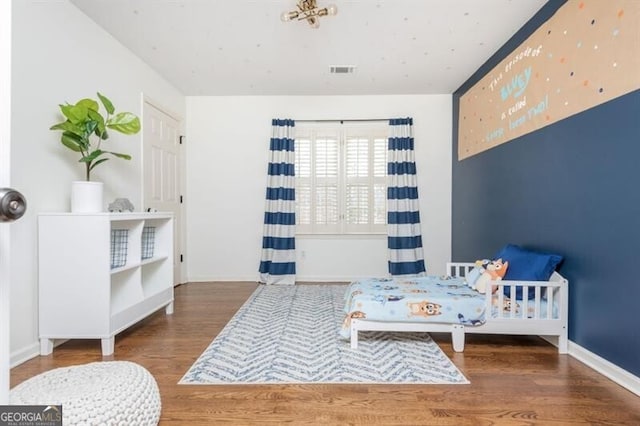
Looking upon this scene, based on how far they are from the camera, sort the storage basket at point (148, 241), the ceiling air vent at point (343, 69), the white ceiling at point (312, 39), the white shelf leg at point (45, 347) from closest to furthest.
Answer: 1. the white shelf leg at point (45, 347)
2. the white ceiling at point (312, 39)
3. the storage basket at point (148, 241)
4. the ceiling air vent at point (343, 69)


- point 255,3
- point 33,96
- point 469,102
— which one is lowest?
point 33,96

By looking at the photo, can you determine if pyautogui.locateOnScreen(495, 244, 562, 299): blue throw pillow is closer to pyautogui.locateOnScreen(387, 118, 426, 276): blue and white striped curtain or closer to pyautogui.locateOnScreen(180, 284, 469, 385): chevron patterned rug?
pyautogui.locateOnScreen(180, 284, 469, 385): chevron patterned rug

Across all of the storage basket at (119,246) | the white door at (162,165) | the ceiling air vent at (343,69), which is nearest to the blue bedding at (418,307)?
the storage basket at (119,246)

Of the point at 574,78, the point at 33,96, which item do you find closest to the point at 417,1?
the point at 574,78

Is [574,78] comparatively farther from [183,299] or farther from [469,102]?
[183,299]

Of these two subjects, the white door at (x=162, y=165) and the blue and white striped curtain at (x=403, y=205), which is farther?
the blue and white striped curtain at (x=403, y=205)

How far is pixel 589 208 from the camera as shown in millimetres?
2127

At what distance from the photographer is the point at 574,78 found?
7.35 ft

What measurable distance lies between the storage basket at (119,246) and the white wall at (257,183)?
2.10 metres

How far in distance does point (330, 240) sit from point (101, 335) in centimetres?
301

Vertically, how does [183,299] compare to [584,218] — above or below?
below

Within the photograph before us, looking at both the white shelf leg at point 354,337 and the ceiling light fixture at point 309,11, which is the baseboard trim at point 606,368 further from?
the ceiling light fixture at point 309,11

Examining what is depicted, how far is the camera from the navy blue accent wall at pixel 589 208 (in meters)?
1.83

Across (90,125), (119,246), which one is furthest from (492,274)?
(90,125)
